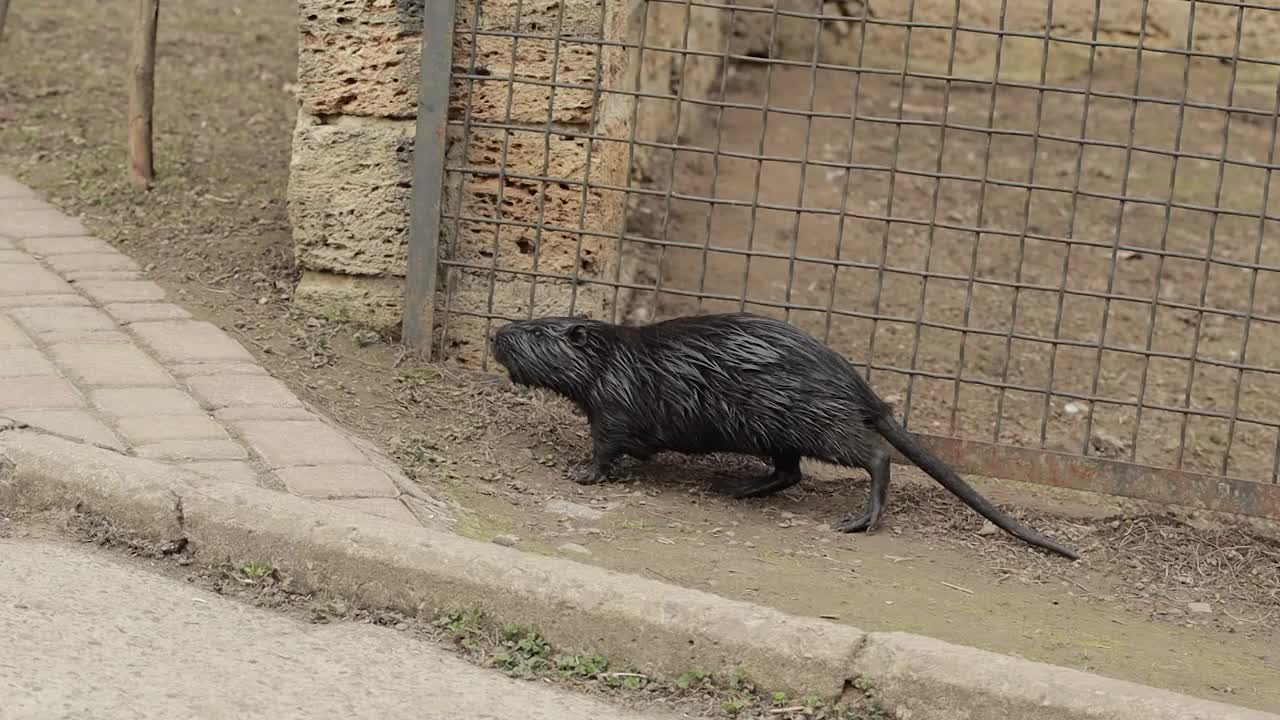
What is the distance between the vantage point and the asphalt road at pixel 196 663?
3125mm

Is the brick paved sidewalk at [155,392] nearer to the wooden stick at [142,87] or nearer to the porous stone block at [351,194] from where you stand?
the porous stone block at [351,194]

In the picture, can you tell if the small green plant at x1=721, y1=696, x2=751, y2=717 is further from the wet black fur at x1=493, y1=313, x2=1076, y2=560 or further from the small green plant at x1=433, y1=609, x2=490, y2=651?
the wet black fur at x1=493, y1=313, x2=1076, y2=560

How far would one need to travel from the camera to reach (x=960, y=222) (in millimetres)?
8172

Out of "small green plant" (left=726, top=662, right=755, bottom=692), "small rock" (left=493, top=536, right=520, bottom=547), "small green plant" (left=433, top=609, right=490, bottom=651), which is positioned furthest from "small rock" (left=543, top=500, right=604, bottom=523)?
"small green plant" (left=726, top=662, right=755, bottom=692)

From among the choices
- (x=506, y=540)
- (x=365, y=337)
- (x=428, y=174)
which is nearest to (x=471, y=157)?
(x=428, y=174)

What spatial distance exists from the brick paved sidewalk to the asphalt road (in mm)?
474

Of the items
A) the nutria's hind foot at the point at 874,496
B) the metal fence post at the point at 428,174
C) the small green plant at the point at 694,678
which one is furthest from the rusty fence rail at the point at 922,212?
the small green plant at the point at 694,678

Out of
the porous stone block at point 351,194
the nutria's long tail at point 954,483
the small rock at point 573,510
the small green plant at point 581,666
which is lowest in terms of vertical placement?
the small green plant at point 581,666

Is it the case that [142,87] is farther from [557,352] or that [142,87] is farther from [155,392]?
[557,352]

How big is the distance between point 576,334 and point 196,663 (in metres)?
1.95

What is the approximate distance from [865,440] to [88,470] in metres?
2.23

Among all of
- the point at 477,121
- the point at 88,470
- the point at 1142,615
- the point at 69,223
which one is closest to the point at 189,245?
the point at 69,223

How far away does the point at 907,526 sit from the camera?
4797mm

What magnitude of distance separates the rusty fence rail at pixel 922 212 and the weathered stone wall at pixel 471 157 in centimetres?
2
